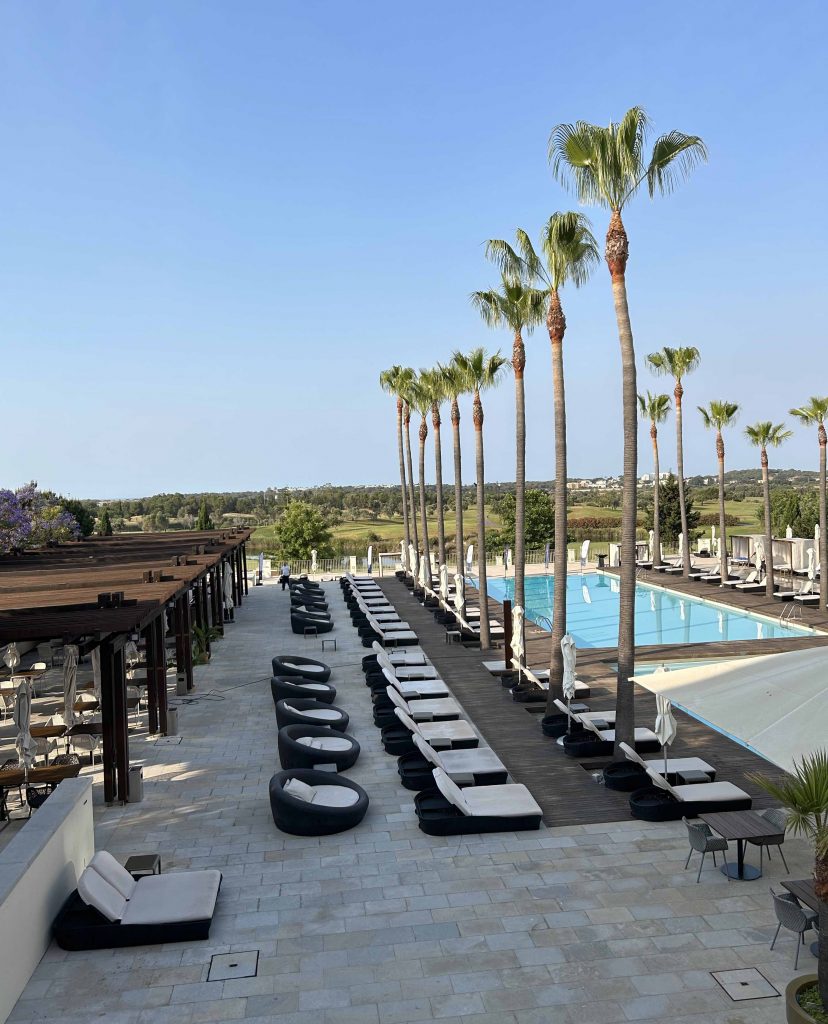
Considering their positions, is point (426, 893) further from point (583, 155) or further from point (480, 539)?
point (480, 539)

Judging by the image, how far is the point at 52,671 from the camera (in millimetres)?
17781

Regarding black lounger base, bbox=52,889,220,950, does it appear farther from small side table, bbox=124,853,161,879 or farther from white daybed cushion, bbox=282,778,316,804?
white daybed cushion, bbox=282,778,316,804

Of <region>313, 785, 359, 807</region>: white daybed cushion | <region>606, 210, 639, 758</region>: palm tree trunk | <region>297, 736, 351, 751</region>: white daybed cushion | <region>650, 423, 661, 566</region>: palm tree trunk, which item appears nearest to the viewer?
<region>313, 785, 359, 807</region>: white daybed cushion

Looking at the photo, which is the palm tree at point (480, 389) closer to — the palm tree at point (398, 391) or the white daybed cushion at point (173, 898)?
the white daybed cushion at point (173, 898)

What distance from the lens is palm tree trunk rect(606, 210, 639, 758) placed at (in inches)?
418

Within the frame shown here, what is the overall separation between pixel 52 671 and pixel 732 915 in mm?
15562

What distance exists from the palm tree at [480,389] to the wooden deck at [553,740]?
1.04m

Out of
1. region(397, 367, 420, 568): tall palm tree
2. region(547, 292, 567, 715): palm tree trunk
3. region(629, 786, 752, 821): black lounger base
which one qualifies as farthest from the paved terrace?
region(397, 367, 420, 568): tall palm tree

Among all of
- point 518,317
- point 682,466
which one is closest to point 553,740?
point 518,317

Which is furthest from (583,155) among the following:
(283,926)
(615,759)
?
(283,926)

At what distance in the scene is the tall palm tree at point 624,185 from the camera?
10359mm

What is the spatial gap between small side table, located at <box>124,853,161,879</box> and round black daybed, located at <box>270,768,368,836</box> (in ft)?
5.16

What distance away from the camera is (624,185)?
10570mm

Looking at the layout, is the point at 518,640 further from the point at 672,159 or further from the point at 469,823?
the point at 672,159
